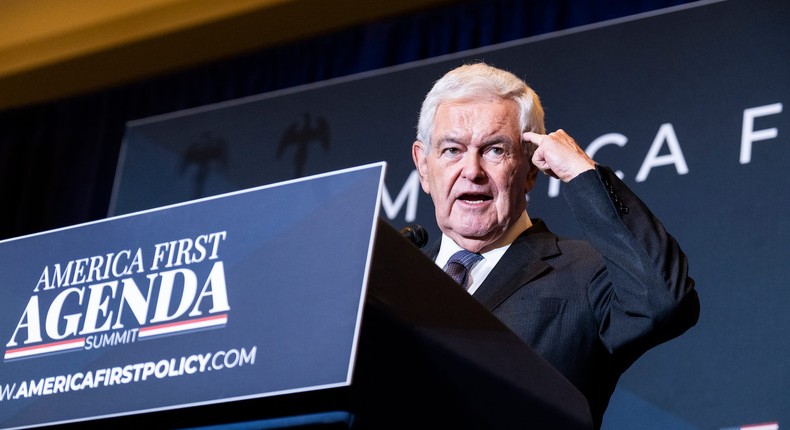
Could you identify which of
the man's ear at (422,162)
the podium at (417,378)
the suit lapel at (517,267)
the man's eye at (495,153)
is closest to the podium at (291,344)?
the podium at (417,378)

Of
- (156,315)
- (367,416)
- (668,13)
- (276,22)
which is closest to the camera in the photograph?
(367,416)

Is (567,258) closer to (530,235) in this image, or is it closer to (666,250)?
(530,235)

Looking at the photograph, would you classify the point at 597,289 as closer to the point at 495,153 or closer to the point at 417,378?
the point at 495,153

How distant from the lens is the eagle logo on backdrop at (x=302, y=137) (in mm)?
4039

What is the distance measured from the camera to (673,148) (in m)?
3.24

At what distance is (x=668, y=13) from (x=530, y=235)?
1771 millimetres

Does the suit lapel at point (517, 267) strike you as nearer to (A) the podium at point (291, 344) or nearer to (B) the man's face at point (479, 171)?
(B) the man's face at point (479, 171)

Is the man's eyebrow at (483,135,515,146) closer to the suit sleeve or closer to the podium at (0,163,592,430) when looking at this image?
the suit sleeve

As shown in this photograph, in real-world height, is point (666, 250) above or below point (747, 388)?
below

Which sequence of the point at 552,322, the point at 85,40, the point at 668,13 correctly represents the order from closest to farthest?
the point at 552,322
the point at 668,13
the point at 85,40

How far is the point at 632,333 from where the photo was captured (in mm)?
1637

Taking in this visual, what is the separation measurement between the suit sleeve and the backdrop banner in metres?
1.30

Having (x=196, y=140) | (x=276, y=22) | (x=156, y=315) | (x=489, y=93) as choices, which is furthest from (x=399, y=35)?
(x=156, y=315)

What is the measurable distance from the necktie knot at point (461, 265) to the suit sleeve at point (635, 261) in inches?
11.3
